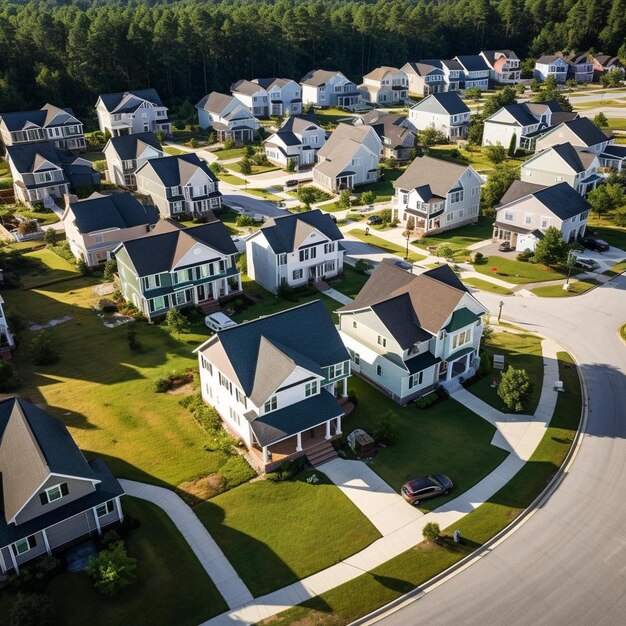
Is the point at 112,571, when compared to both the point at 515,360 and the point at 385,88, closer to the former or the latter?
the point at 515,360

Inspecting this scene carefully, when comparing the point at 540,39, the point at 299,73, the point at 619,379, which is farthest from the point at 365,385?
the point at 540,39

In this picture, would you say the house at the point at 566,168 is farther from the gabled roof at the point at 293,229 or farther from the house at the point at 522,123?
the gabled roof at the point at 293,229

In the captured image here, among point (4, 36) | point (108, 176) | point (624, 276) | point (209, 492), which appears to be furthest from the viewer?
point (4, 36)

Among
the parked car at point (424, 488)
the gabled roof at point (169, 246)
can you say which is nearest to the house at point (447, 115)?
the gabled roof at point (169, 246)

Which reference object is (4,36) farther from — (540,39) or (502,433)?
(540,39)

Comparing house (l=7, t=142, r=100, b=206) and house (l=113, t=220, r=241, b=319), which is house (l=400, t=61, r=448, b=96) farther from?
house (l=113, t=220, r=241, b=319)
